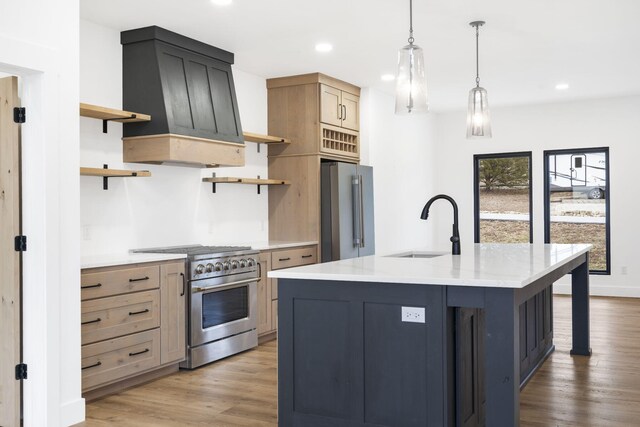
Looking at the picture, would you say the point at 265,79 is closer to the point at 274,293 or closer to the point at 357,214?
the point at 357,214

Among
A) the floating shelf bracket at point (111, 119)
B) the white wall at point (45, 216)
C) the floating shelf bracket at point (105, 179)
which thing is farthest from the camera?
the floating shelf bracket at point (105, 179)

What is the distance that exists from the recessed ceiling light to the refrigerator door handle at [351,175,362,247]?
161 cm

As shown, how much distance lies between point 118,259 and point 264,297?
1774 millimetres

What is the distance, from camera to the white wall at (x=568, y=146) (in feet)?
27.9

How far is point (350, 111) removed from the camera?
735 cm

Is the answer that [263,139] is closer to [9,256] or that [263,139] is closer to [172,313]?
[172,313]

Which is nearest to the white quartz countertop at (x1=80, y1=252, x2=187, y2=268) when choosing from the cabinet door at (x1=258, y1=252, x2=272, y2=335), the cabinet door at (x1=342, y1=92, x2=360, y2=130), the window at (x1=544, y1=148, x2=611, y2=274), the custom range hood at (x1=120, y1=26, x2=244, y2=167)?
the custom range hood at (x1=120, y1=26, x2=244, y2=167)

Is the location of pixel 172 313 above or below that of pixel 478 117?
below

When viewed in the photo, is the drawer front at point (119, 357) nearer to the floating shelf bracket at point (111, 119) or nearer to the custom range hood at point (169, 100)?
the custom range hood at point (169, 100)

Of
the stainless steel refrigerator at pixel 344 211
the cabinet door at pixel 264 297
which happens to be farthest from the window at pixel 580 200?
the cabinet door at pixel 264 297

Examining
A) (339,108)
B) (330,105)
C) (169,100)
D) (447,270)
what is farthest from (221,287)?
(339,108)

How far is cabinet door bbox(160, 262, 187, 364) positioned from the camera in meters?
4.64

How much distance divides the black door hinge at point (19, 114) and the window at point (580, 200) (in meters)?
7.25

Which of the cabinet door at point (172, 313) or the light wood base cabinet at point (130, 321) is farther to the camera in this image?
the cabinet door at point (172, 313)
